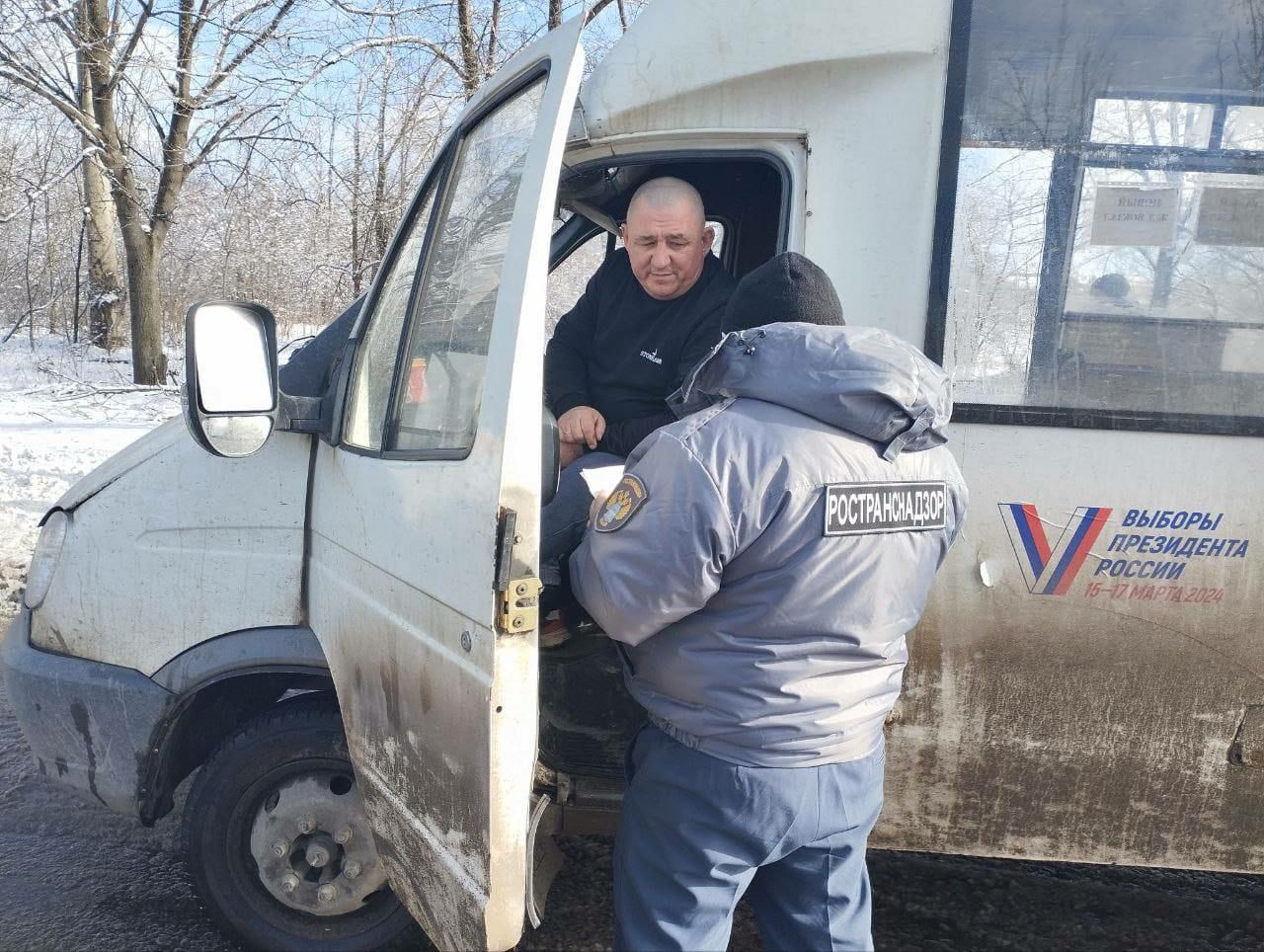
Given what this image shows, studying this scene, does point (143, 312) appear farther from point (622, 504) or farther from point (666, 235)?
point (622, 504)

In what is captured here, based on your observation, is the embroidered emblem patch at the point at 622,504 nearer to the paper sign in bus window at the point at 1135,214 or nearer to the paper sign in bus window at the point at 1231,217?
the paper sign in bus window at the point at 1135,214

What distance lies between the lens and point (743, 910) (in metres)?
3.12

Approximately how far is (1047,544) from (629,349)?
1.25 metres

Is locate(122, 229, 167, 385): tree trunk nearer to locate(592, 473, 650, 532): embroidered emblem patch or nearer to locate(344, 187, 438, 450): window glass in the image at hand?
locate(344, 187, 438, 450): window glass

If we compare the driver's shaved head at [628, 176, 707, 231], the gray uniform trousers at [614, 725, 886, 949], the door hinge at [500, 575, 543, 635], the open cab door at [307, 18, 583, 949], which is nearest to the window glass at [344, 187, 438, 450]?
the open cab door at [307, 18, 583, 949]

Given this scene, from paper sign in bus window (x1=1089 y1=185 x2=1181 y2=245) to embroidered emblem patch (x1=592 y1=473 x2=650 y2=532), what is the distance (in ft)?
4.41

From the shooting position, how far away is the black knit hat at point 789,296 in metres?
1.80

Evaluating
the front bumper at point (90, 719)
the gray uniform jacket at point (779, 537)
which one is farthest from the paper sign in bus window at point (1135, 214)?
the front bumper at point (90, 719)

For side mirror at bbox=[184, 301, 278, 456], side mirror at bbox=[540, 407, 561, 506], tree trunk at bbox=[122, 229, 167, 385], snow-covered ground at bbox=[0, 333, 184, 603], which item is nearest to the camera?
side mirror at bbox=[540, 407, 561, 506]

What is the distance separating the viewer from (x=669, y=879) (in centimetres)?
181

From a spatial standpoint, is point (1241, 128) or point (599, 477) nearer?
point (1241, 128)

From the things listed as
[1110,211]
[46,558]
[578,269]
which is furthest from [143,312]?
[1110,211]

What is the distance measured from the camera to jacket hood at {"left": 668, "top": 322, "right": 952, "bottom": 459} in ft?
5.45

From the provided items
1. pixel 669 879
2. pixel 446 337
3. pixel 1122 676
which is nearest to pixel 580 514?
pixel 446 337
